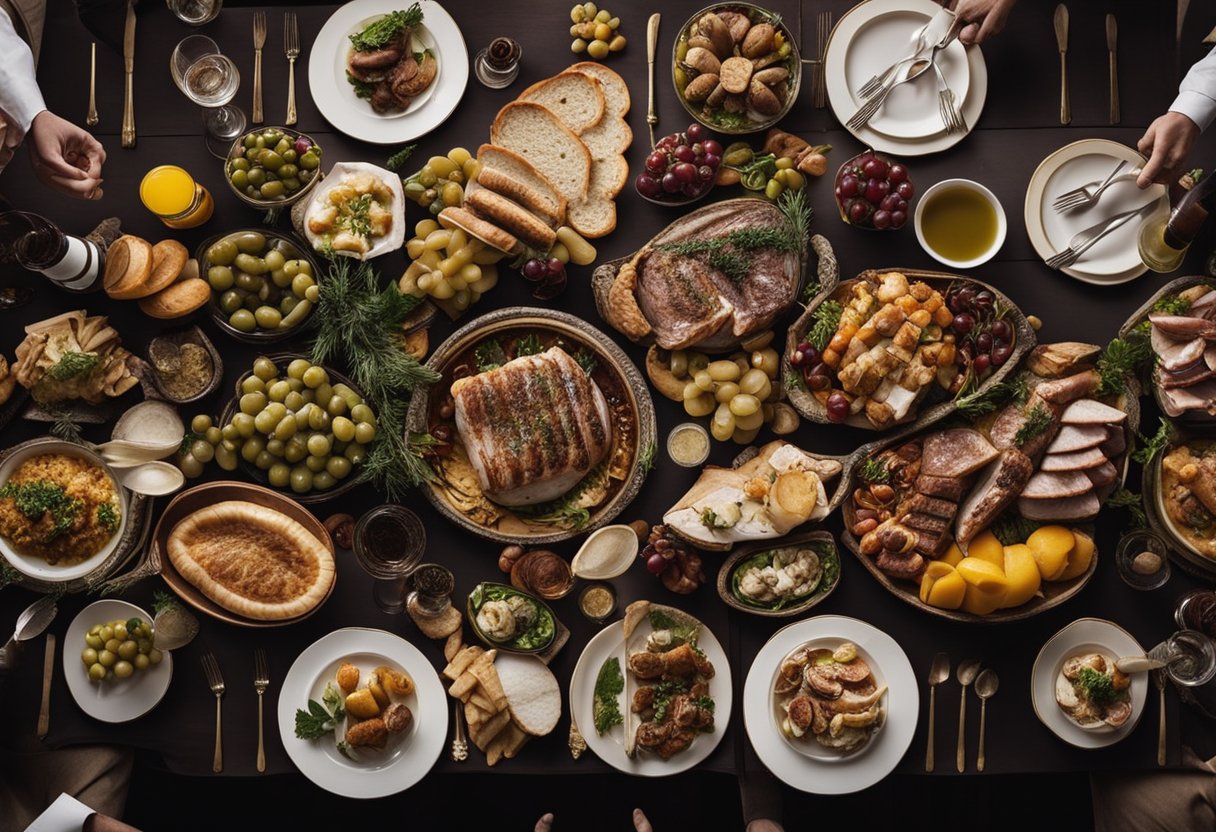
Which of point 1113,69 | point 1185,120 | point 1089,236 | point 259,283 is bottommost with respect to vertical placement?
point 259,283

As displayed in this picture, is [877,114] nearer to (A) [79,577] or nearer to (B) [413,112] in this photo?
(B) [413,112]

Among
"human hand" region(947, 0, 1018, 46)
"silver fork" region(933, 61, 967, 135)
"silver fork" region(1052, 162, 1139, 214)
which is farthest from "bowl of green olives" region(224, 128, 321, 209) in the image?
"silver fork" region(1052, 162, 1139, 214)

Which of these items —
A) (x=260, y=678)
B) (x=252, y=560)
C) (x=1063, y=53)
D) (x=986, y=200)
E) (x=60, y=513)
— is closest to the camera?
(x=60, y=513)

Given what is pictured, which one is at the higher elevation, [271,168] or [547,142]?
[547,142]

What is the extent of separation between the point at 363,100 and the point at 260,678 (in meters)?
2.63

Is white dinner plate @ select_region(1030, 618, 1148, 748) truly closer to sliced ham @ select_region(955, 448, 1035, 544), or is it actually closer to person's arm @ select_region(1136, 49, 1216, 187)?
sliced ham @ select_region(955, 448, 1035, 544)

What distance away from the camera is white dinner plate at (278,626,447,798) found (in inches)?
150

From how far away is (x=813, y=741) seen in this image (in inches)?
150

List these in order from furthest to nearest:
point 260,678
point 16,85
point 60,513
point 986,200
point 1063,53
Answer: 1. point 1063,53
2. point 986,200
3. point 260,678
4. point 60,513
5. point 16,85

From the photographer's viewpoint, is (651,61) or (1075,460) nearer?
(1075,460)

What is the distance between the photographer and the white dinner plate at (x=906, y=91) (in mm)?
4082

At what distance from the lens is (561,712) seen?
3893 mm

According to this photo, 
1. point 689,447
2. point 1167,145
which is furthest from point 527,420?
point 1167,145

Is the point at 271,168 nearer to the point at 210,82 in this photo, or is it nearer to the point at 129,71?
the point at 210,82
